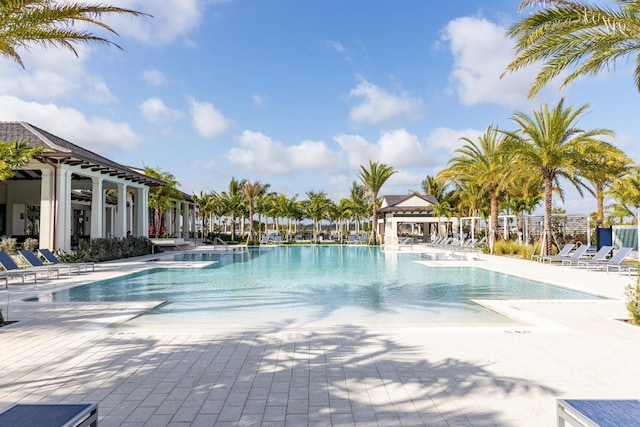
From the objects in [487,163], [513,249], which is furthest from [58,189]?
[487,163]

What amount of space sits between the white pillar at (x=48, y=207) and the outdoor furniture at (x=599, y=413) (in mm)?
18830

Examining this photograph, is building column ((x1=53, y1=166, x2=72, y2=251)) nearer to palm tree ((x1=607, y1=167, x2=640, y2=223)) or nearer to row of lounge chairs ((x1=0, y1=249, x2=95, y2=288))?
row of lounge chairs ((x1=0, y1=249, x2=95, y2=288))

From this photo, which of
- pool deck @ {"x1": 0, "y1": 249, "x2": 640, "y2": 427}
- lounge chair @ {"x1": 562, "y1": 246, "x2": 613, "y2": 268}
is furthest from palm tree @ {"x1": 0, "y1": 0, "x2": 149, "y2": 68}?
lounge chair @ {"x1": 562, "y1": 246, "x2": 613, "y2": 268}

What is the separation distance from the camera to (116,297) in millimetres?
9531

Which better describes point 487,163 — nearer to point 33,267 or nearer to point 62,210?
point 62,210

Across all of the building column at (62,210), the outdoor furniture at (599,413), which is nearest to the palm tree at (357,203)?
the building column at (62,210)

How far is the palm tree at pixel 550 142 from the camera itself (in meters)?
17.6

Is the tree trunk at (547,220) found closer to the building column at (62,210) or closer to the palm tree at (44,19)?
the palm tree at (44,19)

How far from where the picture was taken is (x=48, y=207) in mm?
16625

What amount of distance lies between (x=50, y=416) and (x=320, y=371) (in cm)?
254

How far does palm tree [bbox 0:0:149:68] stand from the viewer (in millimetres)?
6230

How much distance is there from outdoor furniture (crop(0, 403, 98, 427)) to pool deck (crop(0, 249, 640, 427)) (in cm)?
78

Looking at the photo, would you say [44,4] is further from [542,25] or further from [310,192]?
[310,192]

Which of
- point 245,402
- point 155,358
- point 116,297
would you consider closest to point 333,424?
point 245,402
